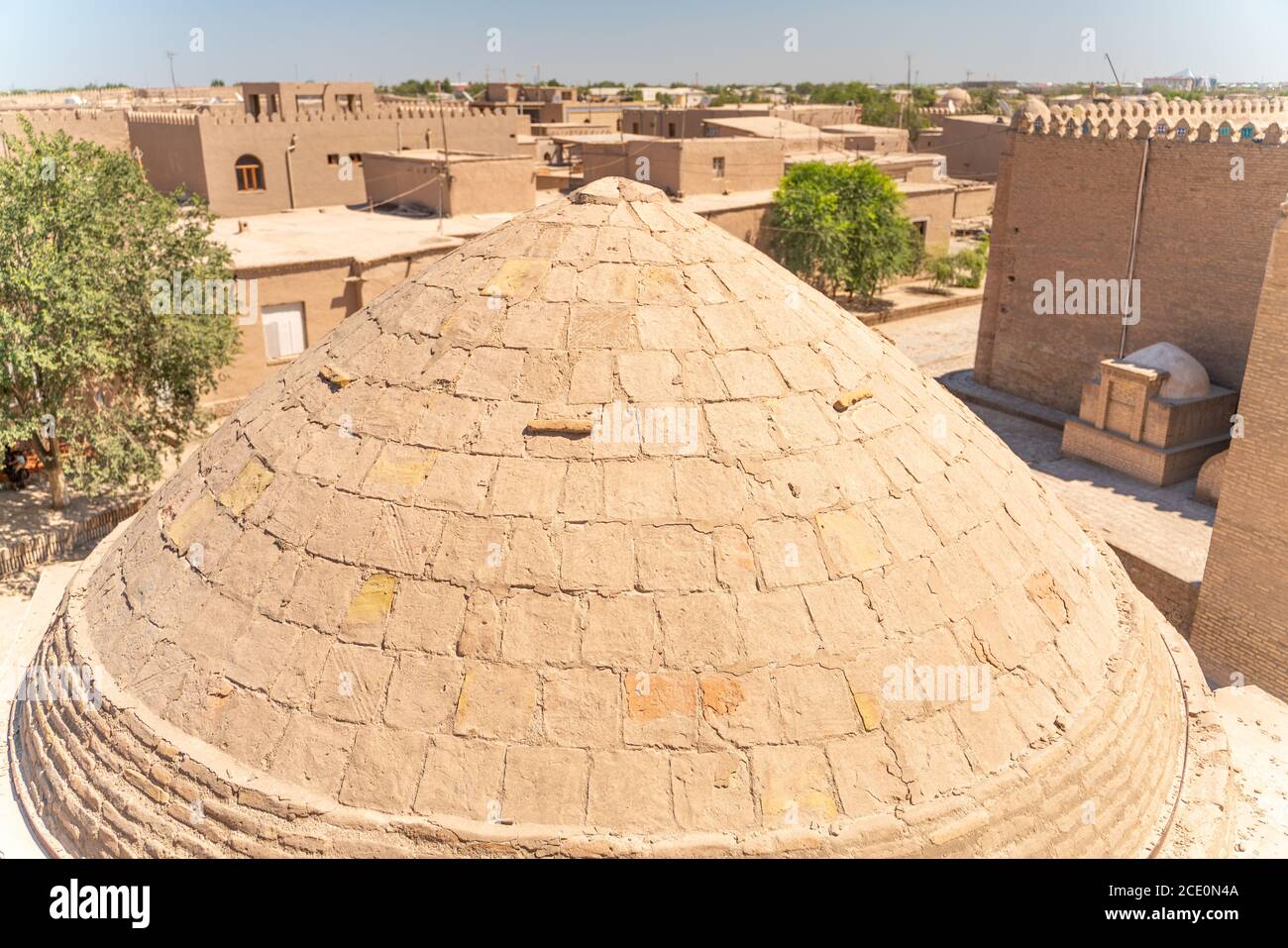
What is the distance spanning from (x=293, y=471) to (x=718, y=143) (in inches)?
1287

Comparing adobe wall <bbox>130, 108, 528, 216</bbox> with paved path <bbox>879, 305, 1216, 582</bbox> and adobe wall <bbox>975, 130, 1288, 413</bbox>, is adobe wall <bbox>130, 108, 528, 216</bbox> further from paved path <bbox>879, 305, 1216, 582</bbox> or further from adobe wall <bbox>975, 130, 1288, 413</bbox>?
paved path <bbox>879, 305, 1216, 582</bbox>

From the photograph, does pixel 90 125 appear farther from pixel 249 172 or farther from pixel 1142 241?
pixel 1142 241

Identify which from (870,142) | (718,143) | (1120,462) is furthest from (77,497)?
(870,142)

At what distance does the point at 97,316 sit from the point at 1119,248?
72.8ft

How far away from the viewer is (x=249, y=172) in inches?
1337

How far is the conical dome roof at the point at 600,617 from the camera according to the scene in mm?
6262

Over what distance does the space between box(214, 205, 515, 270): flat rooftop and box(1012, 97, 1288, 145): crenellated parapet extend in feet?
47.3

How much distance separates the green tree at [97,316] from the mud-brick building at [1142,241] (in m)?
18.3

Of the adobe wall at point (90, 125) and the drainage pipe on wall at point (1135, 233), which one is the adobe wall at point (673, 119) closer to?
the adobe wall at point (90, 125)

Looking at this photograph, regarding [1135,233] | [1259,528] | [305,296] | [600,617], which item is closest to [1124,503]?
[1135,233]

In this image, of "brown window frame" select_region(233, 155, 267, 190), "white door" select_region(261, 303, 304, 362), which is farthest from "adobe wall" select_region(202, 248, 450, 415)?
"brown window frame" select_region(233, 155, 267, 190)

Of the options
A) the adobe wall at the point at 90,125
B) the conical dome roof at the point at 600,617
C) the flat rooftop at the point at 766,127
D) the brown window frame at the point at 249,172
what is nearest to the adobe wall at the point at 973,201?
the flat rooftop at the point at 766,127

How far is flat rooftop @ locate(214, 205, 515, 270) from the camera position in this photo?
25594 millimetres
